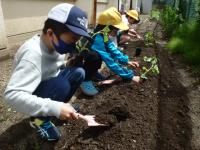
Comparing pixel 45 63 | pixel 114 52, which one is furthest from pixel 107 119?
pixel 114 52

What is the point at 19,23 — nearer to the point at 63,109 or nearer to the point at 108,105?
the point at 108,105

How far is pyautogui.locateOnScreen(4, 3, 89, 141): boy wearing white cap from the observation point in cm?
179

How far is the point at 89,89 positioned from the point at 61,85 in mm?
1037

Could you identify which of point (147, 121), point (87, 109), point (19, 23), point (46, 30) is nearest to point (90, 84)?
point (87, 109)

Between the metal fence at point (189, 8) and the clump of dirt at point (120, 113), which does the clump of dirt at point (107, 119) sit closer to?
the clump of dirt at point (120, 113)

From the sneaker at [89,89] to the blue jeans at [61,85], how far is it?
692 millimetres

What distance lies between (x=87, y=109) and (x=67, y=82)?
0.63 meters

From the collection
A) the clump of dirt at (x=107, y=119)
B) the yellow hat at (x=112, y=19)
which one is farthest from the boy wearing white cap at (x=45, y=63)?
the yellow hat at (x=112, y=19)

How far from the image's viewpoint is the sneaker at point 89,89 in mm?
3330

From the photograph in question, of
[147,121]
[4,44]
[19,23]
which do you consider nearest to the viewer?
[147,121]

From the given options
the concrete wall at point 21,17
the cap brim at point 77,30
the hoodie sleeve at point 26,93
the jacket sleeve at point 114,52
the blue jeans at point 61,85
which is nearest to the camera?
the hoodie sleeve at point 26,93

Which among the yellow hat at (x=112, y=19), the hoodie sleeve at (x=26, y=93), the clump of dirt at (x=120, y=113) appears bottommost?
the clump of dirt at (x=120, y=113)

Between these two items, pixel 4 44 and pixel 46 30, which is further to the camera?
pixel 4 44

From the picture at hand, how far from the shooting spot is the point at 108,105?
3.02 metres
